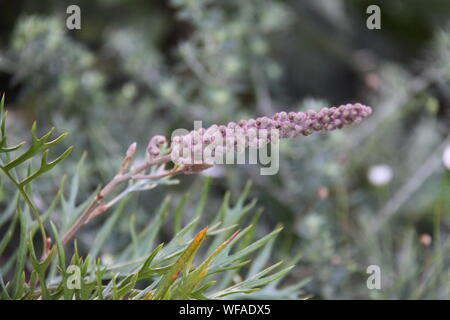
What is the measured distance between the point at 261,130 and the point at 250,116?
0.76 meters

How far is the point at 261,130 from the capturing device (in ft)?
1.60

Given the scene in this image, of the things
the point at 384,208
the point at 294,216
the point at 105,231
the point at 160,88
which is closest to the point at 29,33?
the point at 160,88

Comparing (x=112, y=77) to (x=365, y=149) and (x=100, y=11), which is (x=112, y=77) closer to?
(x=100, y=11)

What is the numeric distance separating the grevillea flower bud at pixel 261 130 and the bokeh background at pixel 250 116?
1.10 feet

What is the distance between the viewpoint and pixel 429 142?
1.35m

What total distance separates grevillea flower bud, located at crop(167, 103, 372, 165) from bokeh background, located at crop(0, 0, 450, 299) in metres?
0.33

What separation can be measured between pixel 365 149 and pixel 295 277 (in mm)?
471

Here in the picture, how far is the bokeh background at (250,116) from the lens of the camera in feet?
3.33
